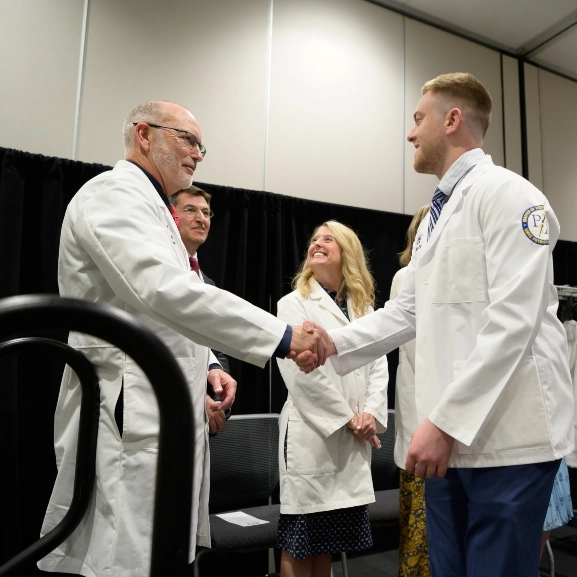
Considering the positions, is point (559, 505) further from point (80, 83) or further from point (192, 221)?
point (80, 83)

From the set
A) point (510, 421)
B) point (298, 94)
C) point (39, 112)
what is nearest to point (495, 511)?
point (510, 421)

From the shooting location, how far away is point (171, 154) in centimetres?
196

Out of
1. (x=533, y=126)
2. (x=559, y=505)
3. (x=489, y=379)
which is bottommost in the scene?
(x=559, y=505)

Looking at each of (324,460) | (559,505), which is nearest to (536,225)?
(324,460)

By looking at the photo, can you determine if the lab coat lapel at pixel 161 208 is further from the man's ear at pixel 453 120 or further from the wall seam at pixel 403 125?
the wall seam at pixel 403 125

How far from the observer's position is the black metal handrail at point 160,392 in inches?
20.8

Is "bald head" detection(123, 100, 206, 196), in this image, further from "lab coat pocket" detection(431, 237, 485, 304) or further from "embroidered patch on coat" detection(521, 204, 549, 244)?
"embroidered patch on coat" detection(521, 204, 549, 244)

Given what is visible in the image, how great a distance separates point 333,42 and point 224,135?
137 centimetres

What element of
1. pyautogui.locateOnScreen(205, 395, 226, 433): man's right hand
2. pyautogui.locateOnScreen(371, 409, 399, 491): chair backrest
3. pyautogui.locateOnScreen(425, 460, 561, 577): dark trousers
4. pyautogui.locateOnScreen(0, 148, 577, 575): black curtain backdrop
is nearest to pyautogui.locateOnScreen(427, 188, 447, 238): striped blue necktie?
pyautogui.locateOnScreen(425, 460, 561, 577): dark trousers

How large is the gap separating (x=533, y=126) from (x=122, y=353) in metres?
5.58

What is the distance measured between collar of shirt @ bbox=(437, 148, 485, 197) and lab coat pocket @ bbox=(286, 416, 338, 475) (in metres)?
1.26

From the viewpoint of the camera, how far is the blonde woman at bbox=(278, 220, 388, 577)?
7.75ft

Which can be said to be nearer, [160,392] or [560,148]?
[160,392]

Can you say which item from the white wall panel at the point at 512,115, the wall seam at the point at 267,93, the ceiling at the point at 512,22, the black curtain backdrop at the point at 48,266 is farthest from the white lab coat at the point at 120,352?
the white wall panel at the point at 512,115
